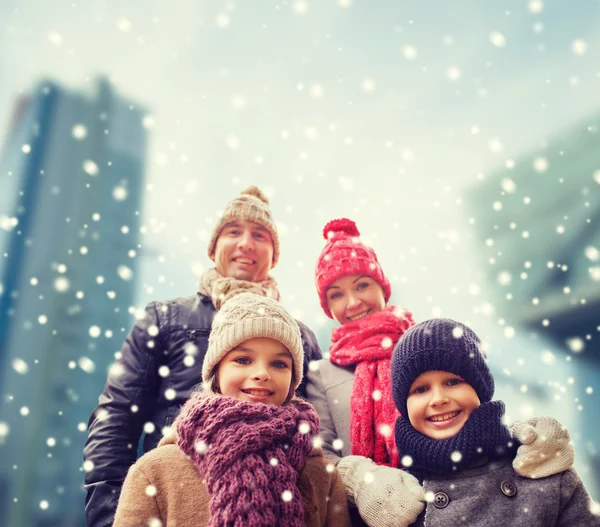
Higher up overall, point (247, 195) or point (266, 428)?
point (247, 195)

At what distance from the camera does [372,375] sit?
1.87m

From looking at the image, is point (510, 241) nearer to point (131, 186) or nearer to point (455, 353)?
point (455, 353)

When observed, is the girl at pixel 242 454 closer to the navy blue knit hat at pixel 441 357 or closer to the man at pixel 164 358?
the navy blue knit hat at pixel 441 357

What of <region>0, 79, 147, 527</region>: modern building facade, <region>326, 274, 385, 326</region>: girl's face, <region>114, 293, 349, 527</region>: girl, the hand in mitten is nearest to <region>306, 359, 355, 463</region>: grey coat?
<region>326, 274, 385, 326</region>: girl's face

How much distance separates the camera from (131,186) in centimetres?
1939

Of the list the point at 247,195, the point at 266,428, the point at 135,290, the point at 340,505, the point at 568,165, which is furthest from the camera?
the point at 135,290

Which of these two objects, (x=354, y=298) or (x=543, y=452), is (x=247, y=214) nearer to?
(x=354, y=298)

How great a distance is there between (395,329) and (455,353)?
586mm

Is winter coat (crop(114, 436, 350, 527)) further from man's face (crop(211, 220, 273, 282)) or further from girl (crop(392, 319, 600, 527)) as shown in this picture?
man's face (crop(211, 220, 273, 282))

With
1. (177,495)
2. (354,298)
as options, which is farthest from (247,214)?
(177,495)

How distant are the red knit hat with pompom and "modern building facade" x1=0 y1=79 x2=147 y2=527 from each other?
1313 centimetres

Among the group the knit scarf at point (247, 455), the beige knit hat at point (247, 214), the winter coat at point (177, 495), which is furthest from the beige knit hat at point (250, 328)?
the beige knit hat at point (247, 214)

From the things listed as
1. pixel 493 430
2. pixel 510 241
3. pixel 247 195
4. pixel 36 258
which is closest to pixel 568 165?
pixel 510 241

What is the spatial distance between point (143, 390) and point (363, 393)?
849mm
